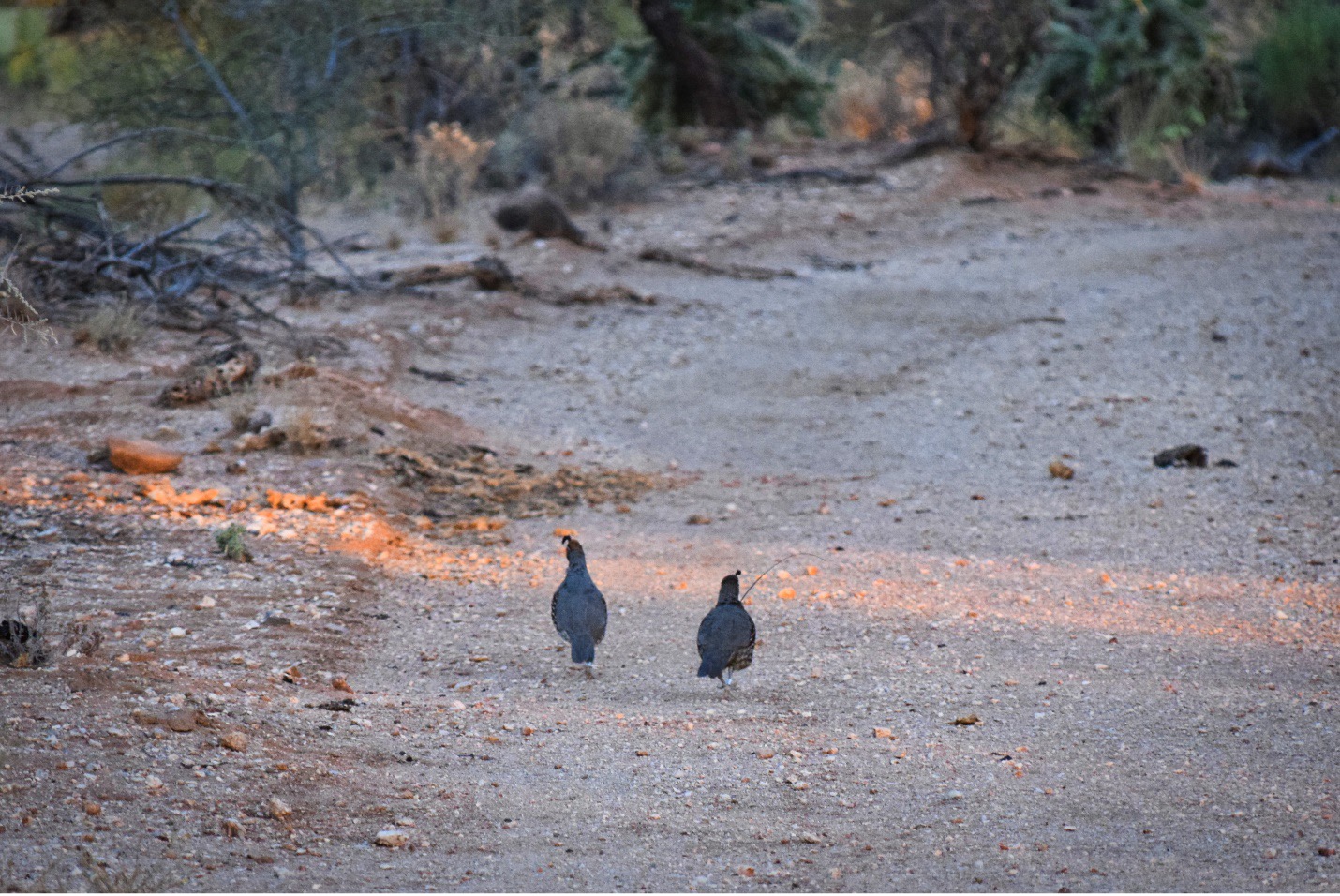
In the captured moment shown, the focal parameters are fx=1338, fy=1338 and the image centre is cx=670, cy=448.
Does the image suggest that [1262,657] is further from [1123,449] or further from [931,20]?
[931,20]

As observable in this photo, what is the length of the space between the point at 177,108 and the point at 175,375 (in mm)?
5215

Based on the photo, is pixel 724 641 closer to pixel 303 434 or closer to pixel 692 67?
pixel 303 434

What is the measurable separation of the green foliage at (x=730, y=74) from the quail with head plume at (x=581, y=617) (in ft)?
48.1

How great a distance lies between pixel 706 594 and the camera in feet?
18.7

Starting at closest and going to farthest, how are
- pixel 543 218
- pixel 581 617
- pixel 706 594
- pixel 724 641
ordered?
pixel 724 641, pixel 581 617, pixel 706 594, pixel 543 218

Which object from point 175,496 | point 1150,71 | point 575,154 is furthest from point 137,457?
point 1150,71

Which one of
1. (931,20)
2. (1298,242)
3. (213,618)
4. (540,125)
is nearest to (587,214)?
(540,125)

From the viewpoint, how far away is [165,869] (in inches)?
117

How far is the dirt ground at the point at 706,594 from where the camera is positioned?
3334mm

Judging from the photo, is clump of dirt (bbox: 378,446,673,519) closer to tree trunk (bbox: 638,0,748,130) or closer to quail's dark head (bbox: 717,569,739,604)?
quail's dark head (bbox: 717,569,739,604)

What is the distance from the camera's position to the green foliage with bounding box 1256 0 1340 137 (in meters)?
17.9

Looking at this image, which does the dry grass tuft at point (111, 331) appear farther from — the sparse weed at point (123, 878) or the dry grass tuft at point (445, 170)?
the sparse weed at point (123, 878)

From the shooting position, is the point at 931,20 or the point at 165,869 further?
the point at 931,20

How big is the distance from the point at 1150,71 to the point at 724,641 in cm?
1501
